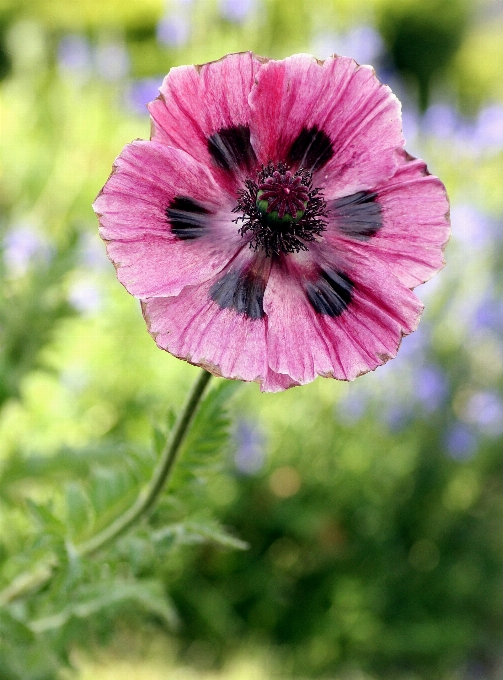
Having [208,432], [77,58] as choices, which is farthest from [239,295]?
[77,58]

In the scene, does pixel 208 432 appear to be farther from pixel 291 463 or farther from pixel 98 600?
pixel 291 463

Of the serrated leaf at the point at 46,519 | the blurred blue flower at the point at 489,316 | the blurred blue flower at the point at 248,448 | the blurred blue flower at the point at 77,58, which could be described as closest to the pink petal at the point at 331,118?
the serrated leaf at the point at 46,519

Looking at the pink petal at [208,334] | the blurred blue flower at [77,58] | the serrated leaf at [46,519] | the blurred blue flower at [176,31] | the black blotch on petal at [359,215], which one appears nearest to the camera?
the pink petal at [208,334]

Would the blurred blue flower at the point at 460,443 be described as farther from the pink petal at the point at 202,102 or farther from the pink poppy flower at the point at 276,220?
the pink petal at the point at 202,102

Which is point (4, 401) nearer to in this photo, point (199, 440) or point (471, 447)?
point (199, 440)

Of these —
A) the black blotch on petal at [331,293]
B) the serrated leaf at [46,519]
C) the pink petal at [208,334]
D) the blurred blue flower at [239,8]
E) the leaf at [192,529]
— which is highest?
the blurred blue flower at [239,8]

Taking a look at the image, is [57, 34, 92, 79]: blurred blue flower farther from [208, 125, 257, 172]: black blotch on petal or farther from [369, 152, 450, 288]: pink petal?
[369, 152, 450, 288]: pink petal

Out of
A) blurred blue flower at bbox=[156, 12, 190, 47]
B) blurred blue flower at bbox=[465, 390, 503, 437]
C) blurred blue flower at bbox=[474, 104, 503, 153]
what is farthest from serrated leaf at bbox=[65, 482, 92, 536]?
blurred blue flower at bbox=[474, 104, 503, 153]
